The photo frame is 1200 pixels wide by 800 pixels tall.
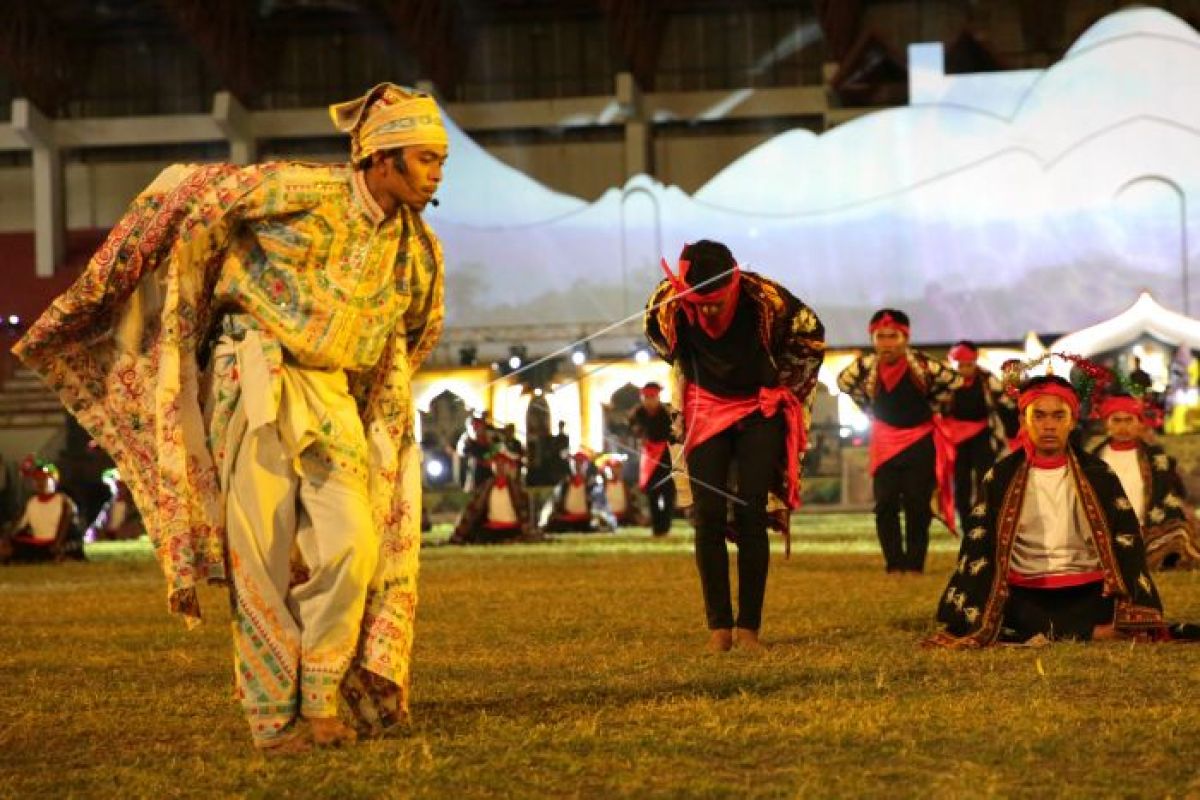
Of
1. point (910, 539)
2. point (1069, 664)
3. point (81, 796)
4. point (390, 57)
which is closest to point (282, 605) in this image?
point (81, 796)

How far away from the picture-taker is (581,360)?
29.7m

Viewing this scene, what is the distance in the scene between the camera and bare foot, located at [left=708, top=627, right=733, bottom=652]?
Result: 7939 mm

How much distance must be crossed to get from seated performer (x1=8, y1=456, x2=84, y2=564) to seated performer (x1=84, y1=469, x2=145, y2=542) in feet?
25.5

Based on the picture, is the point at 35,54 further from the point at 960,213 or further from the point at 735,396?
the point at 735,396

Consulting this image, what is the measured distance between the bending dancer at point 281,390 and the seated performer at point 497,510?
1636 centimetres

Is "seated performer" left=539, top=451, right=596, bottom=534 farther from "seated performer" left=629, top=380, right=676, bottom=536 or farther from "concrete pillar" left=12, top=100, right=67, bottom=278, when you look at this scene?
"concrete pillar" left=12, top=100, right=67, bottom=278

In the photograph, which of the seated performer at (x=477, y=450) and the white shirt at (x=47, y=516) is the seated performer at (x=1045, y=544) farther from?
the seated performer at (x=477, y=450)

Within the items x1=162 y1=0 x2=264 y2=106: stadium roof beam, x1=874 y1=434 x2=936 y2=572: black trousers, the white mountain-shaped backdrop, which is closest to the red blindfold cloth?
x1=874 y1=434 x2=936 y2=572: black trousers

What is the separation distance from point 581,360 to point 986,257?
603cm

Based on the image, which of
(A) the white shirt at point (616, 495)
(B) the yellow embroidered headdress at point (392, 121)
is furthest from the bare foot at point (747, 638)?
(A) the white shirt at point (616, 495)

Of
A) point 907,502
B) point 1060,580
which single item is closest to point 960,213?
point 907,502

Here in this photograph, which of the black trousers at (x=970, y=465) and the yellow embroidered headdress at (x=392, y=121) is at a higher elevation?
the yellow embroidered headdress at (x=392, y=121)

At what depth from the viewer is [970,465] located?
15469mm

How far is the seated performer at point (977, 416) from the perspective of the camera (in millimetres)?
15219
